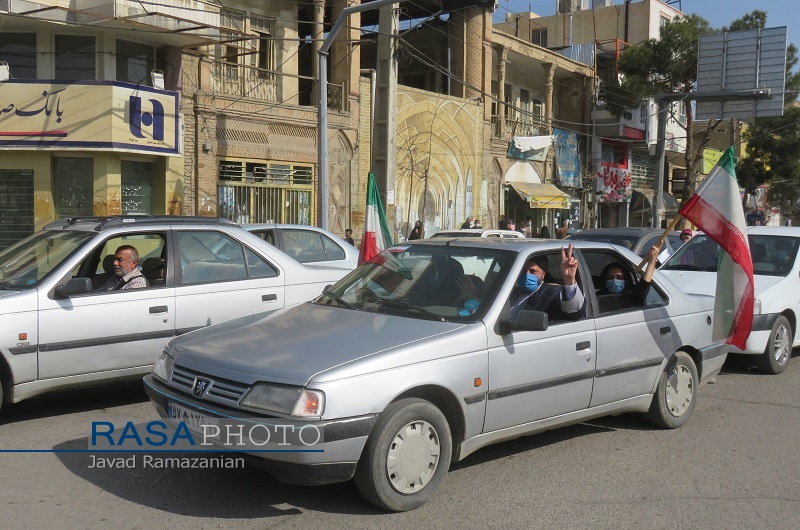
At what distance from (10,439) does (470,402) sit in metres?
3.50

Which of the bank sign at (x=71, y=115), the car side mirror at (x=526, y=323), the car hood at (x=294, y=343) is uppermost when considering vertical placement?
the bank sign at (x=71, y=115)

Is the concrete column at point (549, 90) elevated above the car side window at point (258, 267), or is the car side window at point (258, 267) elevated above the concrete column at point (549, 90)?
the concrete column at point (549, 90)

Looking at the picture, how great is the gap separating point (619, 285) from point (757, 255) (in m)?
4.58

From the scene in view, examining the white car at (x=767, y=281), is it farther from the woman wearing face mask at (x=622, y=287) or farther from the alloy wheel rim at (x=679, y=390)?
the woman wearing face mask at (x=622, y=287)

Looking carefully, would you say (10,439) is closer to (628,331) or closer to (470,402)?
(470,402)

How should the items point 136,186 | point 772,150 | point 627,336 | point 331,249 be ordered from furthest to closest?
point 772,150, point 136,186, point 331,249, point 627,336

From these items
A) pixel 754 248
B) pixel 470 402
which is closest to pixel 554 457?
pixel 470 402

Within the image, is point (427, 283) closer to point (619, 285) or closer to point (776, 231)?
point (619, 285)

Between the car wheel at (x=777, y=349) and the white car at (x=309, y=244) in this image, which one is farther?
the white car at (x=309, y=244)

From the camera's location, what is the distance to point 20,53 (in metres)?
18.2

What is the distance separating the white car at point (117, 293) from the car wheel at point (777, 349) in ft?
16.6

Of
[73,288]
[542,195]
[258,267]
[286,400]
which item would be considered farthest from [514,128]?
[286,400]

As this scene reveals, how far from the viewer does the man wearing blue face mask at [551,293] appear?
5.45m

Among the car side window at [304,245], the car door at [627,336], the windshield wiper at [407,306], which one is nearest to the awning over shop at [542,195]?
the car side window at [304,245]
